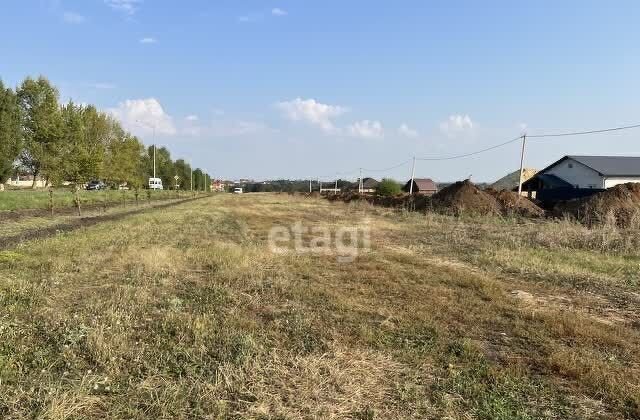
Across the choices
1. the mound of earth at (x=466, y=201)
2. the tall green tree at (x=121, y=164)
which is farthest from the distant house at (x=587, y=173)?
the tall green tree at (x=121, y=164)

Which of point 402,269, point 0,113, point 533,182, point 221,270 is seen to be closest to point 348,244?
point 402,269

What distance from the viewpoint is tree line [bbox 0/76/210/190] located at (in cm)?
2252

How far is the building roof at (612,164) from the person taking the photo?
46125mm

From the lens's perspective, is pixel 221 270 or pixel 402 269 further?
pixel 402 269

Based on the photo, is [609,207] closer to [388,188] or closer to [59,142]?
[59,142]

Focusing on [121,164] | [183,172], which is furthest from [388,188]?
[183,172]

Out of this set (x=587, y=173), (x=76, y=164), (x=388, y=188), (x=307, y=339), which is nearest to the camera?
(x=307, y=339)

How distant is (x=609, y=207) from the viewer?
889 inches

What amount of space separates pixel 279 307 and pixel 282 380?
237cm

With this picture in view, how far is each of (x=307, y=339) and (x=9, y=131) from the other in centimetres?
4757

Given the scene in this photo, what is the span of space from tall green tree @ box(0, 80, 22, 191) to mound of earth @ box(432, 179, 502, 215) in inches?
1500

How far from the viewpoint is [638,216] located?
1977 centimetres

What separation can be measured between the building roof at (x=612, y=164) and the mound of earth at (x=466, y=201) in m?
23.1

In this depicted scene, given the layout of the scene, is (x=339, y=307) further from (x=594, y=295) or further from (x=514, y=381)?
(x=594, y=295)
